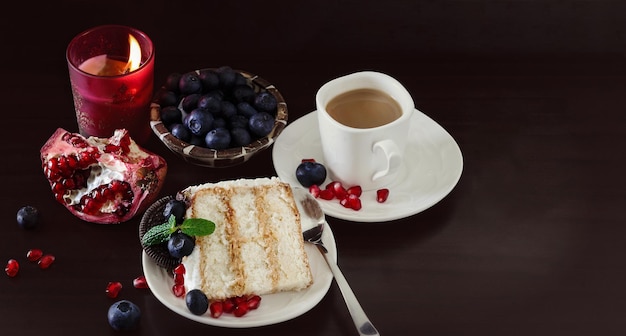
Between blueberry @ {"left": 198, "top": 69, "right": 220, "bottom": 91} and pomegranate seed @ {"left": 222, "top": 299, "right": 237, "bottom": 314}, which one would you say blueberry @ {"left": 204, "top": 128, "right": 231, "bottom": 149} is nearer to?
blueberry @ {"left": 198, "top": 69, "right": 220, "bottom": 91}

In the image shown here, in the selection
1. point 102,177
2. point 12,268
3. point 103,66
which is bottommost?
point 12,268

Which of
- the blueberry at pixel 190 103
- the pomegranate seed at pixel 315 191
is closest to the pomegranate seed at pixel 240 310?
the pomegranate seed at pixel 315 191

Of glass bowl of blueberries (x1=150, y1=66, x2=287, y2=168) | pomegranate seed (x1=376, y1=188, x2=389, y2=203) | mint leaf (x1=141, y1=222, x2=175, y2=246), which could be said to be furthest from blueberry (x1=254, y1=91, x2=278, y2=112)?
mint leaf (x1=141, y1=222, x2=175, y2=246)

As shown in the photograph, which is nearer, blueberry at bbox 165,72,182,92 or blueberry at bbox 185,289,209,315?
blueberry at bbox 185,289,209,315

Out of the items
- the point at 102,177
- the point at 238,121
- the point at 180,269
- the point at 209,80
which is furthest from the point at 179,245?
the point at 209,80

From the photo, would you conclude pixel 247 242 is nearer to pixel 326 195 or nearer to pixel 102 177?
pixel 326 195

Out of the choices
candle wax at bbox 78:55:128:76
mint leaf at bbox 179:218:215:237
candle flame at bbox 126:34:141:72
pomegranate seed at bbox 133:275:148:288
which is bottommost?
pomegranate seed at bbox 133:275:148:288

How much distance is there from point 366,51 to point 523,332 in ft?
3.02

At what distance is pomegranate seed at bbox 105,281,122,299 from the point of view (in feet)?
5.72

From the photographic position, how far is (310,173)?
1930 mm

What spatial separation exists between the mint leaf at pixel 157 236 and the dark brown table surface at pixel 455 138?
0.33ft

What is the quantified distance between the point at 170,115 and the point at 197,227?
1.17 feet

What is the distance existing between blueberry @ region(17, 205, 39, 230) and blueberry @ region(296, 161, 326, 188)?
0.54 metres

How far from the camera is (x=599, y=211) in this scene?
77.3 inches
